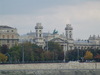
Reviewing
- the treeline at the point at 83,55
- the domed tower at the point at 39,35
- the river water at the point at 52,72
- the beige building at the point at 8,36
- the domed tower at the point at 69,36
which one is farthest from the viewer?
the domed tower at the point at 69,36

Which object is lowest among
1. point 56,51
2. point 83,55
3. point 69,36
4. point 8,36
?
point 83,55

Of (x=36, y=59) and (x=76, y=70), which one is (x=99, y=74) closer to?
(x=76, y=70)

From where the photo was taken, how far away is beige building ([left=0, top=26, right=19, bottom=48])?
13775cm

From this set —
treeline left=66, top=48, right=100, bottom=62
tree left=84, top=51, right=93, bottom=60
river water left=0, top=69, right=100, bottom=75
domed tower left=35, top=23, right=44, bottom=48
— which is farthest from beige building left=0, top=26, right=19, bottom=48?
river water left=0, top=69, right=100, bottom=75

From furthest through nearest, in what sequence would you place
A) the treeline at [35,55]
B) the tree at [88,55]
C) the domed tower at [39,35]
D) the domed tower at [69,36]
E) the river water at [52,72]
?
the domed tower at [69,36] → the domed tower at [39,35] → the tree at [88,55] → the treeline at [35,55] → the river water at [52,72]

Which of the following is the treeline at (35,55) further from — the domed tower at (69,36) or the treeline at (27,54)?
the domed tower at (69,36)

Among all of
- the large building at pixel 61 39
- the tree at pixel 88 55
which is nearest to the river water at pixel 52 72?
the tree at pixel 88 55

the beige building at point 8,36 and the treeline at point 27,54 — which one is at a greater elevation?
the beige building at point 8,36

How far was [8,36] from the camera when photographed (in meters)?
138

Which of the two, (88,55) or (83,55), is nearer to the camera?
(88,55)

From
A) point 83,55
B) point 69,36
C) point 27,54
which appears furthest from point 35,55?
point 69,36

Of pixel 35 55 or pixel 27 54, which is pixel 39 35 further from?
pixel 27 54

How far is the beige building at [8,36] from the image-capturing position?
137750 millimetres

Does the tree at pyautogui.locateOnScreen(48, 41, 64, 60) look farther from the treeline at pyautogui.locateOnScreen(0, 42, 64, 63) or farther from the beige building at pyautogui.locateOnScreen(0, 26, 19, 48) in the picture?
the beige building at pyautogui.locateOnScreen(0, 26, 19, 48)
